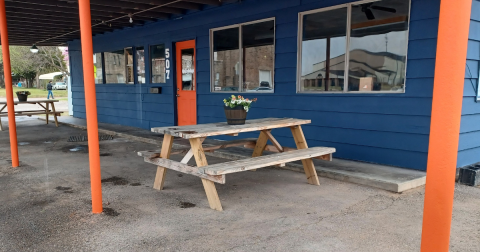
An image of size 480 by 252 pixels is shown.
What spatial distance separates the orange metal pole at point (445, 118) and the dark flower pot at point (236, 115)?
2.74m

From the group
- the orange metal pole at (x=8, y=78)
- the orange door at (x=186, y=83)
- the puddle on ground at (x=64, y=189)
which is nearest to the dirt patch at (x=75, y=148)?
the orange metal pole at (x=8, y=78)

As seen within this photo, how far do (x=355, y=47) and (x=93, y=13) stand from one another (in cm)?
590

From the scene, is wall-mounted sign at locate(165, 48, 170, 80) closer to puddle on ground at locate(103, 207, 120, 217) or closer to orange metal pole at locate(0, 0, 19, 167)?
orange metal pole at locate(0, 0, 19, 167)

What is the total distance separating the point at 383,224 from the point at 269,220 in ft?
3.33

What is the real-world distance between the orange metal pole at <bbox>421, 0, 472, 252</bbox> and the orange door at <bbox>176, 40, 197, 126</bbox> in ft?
21.8

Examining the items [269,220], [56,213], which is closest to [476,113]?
[269,220]

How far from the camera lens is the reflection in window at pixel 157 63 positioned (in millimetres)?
8593

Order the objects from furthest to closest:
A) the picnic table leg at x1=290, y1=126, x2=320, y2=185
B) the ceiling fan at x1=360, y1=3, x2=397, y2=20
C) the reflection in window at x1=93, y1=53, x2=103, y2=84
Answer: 1. the reflection in window at x1=93, y1=53, x2=103, y2=84
2. the ceiling fan at x1=360, y1=3, x2=397, y2=20
3. the picnic table leg at x1=290, y1=126, x2=320, y2=185

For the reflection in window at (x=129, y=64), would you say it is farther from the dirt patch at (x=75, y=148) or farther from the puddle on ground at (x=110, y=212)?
the puddle on ground at (x=110, y=212)

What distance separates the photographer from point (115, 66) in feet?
33.8

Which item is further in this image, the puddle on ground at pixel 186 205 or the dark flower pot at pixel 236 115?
the dark flower pot at pixel 236 115

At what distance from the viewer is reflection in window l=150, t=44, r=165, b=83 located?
8.59 meters

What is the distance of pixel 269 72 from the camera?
6.21 meters

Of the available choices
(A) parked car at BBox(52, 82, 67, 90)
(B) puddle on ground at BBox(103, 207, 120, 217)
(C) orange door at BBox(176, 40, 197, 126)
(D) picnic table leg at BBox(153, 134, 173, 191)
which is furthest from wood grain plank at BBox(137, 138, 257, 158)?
(A) parked car at BBox(52, 82, 67, 90)
